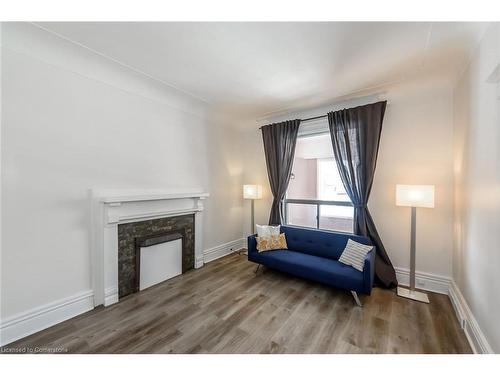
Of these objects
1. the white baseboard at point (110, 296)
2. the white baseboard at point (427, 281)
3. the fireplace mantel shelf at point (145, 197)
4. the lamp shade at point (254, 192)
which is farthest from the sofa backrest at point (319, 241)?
the white baseboard at point (110, 296)

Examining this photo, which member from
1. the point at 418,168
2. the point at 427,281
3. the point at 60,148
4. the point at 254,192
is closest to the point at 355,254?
the point at 427,281

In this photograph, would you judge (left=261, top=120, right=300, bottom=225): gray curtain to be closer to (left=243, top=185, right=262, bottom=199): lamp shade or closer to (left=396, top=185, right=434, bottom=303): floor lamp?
(left=243, top=185, right=262, bottom=199): lamp shade

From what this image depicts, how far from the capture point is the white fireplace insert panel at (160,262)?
8.81ft

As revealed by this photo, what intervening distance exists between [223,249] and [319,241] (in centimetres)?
191

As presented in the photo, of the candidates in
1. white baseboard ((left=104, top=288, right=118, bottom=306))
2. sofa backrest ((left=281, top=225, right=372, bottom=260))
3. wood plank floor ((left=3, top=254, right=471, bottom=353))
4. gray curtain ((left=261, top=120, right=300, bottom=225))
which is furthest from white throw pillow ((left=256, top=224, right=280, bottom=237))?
white baseboard ((left=104, top=288, right=118, bottom=306))

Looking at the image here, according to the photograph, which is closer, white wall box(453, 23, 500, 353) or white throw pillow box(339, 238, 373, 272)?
white wall box(453, 23, 500, 353)

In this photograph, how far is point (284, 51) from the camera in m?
1.97

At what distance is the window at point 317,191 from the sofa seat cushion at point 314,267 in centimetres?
92

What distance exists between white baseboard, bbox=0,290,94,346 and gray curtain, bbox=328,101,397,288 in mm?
3544

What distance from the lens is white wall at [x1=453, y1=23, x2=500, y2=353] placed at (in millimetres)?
1428
